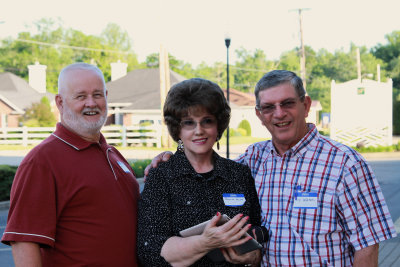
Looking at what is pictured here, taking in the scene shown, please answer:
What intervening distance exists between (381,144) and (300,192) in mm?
30197

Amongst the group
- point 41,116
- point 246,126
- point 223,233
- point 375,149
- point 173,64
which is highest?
point 173,64

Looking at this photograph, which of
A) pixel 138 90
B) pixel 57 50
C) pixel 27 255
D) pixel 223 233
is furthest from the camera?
pixel 57 50

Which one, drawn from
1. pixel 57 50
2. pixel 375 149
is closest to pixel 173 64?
pixel 57 50

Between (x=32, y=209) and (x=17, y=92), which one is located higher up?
(x=17, y=92)

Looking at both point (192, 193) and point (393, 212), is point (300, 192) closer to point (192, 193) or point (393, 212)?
point (192, 193)

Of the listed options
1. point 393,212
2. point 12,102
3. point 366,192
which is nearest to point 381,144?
point 393,212

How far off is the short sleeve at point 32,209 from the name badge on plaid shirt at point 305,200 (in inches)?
56.0

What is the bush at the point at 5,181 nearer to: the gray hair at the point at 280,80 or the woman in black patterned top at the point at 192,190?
the woman in black patterned top at the point at 192,190

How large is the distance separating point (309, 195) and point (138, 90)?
149 feet

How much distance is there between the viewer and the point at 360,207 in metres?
2.96

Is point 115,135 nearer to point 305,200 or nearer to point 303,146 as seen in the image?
point 303,146

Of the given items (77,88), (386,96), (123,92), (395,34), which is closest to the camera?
(77,88)

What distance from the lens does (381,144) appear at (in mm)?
31328

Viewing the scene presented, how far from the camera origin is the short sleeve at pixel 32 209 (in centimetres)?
279
